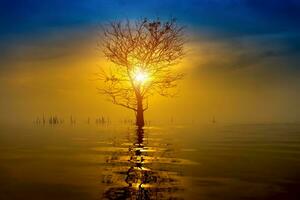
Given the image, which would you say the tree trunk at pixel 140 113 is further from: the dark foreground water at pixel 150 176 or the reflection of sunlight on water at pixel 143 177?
the reflection of sunlight on water at pixel 143 177

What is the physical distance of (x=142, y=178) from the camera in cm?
951

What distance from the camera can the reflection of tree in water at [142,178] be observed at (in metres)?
7.79

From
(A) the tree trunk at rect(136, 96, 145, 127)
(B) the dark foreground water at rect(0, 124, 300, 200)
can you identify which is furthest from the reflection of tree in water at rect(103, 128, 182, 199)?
(A) the tree trunk at rect(136, 96, 145, 127)

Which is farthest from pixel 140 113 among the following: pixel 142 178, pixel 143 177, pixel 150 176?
pixel 142 178

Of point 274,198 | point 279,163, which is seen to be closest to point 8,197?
point 274,198

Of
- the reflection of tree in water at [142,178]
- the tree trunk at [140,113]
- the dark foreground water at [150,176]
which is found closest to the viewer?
the reflection of tree in water at [142,178]

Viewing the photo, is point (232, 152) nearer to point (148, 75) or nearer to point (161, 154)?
point (161, 154)

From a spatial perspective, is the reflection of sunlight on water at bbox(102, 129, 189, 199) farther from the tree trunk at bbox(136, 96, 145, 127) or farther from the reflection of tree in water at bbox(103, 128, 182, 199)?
the tree trunk at bbox(136, 96, 145, 127)

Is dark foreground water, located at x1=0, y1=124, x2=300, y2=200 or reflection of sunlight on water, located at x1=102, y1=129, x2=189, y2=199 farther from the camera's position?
dark foreground water, located at x1=0, y1=124, x2=300, y2=200

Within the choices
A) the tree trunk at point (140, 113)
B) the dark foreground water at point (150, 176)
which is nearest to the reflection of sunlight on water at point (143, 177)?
the dark foreground water at point (150, 176)

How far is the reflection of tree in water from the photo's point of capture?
7.79m

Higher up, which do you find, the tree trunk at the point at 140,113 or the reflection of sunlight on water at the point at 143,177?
the tree trunk at the point at 140,113

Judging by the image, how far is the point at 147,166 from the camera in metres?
11.7

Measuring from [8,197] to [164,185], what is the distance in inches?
A: 117
